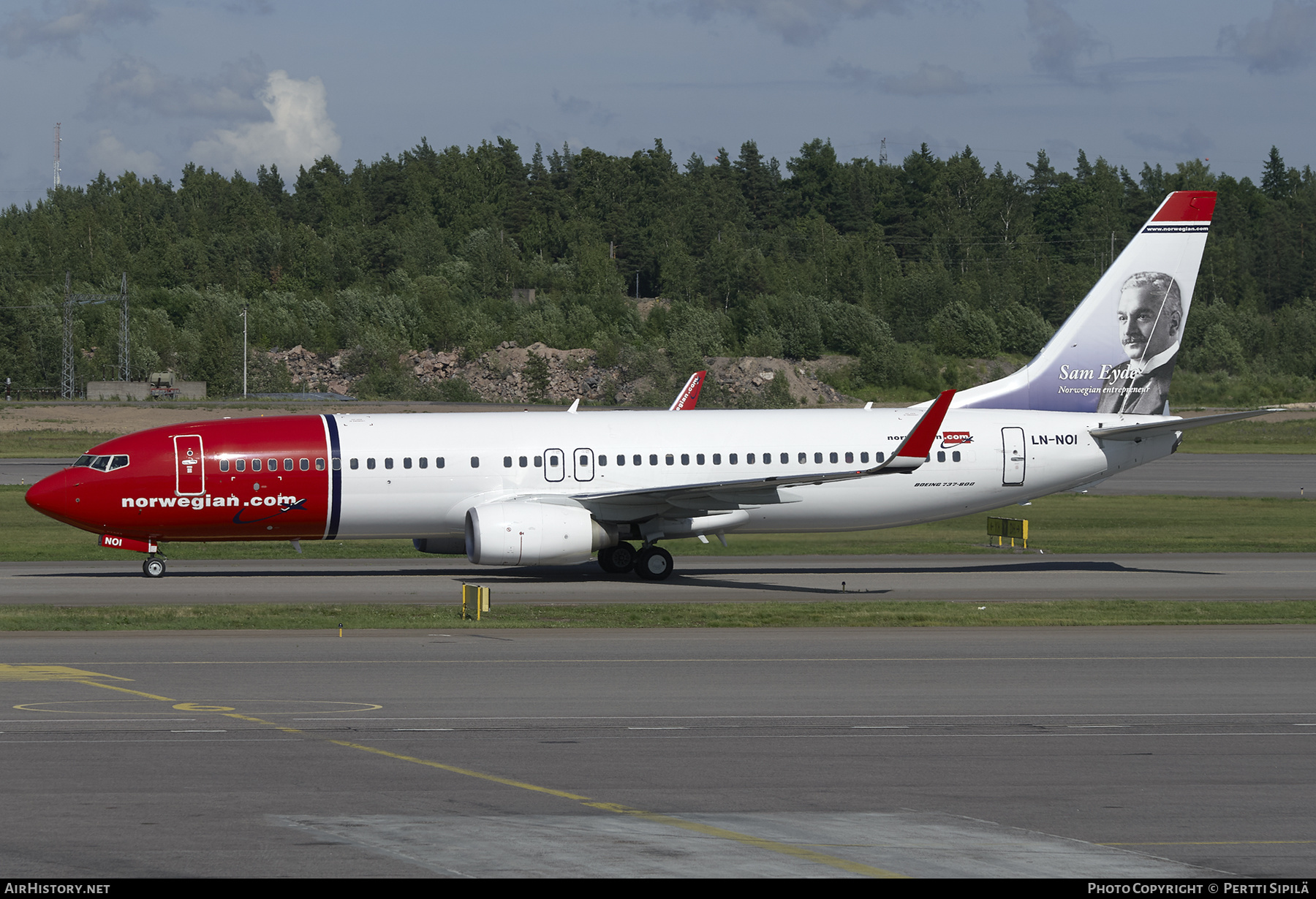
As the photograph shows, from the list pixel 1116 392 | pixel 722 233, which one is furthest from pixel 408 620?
pixel 722 233

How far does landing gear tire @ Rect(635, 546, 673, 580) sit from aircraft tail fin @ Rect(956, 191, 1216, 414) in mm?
9355

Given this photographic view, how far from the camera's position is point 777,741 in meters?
15.9

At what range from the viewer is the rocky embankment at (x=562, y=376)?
12838 centimetres

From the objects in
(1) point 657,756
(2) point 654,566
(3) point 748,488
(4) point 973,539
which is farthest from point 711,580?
(1) point 657,756

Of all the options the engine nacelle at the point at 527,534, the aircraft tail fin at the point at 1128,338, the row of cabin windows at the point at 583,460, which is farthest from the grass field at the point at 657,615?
the aircraft tail fin at the point at 1128,338

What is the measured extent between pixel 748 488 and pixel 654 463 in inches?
112

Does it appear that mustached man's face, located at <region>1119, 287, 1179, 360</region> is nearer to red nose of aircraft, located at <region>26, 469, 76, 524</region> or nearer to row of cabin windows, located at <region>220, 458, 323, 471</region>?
row of cabin windows, located at <region>220, 458, 323, 471</region>

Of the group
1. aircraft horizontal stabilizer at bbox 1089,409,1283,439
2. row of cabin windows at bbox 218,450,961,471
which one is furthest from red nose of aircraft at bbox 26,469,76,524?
aircraft horizontal stabilizer at bbox 1089,409,1283,439

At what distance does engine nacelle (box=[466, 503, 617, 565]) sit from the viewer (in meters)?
30.9

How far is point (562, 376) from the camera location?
5310 inches

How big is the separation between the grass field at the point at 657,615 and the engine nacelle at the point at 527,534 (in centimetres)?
279

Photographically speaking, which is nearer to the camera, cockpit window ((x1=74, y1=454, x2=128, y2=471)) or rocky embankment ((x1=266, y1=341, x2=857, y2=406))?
cockpit window ((x1=74, y1=454, x2=128, y2=471))

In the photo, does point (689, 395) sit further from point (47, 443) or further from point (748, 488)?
point (47, 443)

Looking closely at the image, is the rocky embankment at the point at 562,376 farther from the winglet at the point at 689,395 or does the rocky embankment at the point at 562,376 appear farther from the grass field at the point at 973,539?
the winglet at the point at 689,395
